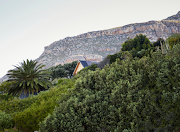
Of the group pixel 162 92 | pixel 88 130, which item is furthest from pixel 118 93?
pixel 88 130

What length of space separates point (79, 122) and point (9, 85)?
10.9 metres

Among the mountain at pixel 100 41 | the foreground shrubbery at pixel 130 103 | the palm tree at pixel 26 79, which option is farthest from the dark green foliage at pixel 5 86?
the mountain at pixel 100 41

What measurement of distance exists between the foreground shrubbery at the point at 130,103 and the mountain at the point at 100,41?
364ft

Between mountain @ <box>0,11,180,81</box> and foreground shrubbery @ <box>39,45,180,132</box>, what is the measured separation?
364 feet

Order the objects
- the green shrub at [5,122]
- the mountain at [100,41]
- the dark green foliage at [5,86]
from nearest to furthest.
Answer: the green shrub at [5,122]
the dark green foliage at [5,86]
the mountain at [100,41]

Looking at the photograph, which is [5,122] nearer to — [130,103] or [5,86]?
[130,103]

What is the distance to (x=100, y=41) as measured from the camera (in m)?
143

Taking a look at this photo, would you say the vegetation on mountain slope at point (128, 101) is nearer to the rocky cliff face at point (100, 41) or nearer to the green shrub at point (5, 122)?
the green shrub at point (5, 122)

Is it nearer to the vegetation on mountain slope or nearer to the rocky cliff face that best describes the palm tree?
the vegetation on mountain slope

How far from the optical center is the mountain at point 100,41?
123m

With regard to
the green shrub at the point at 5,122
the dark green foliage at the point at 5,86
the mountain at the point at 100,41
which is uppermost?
the mountain at the point at 100,41

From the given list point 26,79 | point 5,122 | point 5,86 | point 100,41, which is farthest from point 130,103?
point 100,41

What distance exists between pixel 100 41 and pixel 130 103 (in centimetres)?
14247

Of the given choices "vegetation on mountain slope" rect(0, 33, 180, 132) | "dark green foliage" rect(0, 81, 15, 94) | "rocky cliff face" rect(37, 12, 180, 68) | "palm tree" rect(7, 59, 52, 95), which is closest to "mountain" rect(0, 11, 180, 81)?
"rocky cliff face" rect(37, 12, 180, 68)
